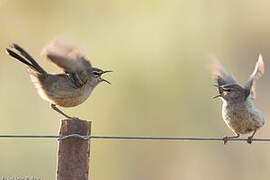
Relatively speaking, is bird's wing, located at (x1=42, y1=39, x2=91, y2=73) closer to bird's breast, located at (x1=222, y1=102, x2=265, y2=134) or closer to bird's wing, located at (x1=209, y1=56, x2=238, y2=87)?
bird's breast, located at (x1=222, y1=102, x2=265, y2=134)

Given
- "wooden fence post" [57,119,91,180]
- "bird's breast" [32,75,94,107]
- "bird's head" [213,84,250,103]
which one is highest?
"bird's head" [213,84,250,103]

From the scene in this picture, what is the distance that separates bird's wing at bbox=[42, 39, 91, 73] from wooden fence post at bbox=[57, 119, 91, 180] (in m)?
1.29

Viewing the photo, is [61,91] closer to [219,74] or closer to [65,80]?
[65,80]

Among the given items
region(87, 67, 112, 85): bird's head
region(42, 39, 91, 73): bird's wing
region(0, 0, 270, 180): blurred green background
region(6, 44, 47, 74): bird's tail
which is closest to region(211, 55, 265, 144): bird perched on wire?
region(87, 67, 112, 85): bird's head

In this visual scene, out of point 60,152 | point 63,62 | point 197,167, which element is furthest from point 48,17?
point 60,152

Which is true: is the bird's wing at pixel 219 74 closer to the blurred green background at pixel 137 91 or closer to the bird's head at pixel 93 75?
the bird's head at pixel 93 75

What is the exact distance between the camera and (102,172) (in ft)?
39.8

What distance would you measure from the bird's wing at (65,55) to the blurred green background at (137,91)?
13.4ft

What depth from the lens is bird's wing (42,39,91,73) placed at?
709 centimetres

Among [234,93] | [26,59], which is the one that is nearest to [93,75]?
[26,59]

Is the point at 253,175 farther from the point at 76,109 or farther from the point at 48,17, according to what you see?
the point at 48,17

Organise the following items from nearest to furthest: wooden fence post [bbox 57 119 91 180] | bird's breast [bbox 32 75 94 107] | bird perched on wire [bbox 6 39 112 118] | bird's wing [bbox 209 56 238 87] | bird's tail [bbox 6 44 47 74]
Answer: wooden fence post [bbox 57 119 91 180], bird's tail [bbox 6 44 47 74], bird perched on wire [bbox 6 39 112 118], bird's breast [bbox 32 75 94 107], bird's wing [bbox 209 56 238 87]

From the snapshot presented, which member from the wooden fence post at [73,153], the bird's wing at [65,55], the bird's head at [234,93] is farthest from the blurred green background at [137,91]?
the wooden fence post at [73,153]

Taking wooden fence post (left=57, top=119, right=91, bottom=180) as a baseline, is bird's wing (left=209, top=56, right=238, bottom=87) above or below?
above
